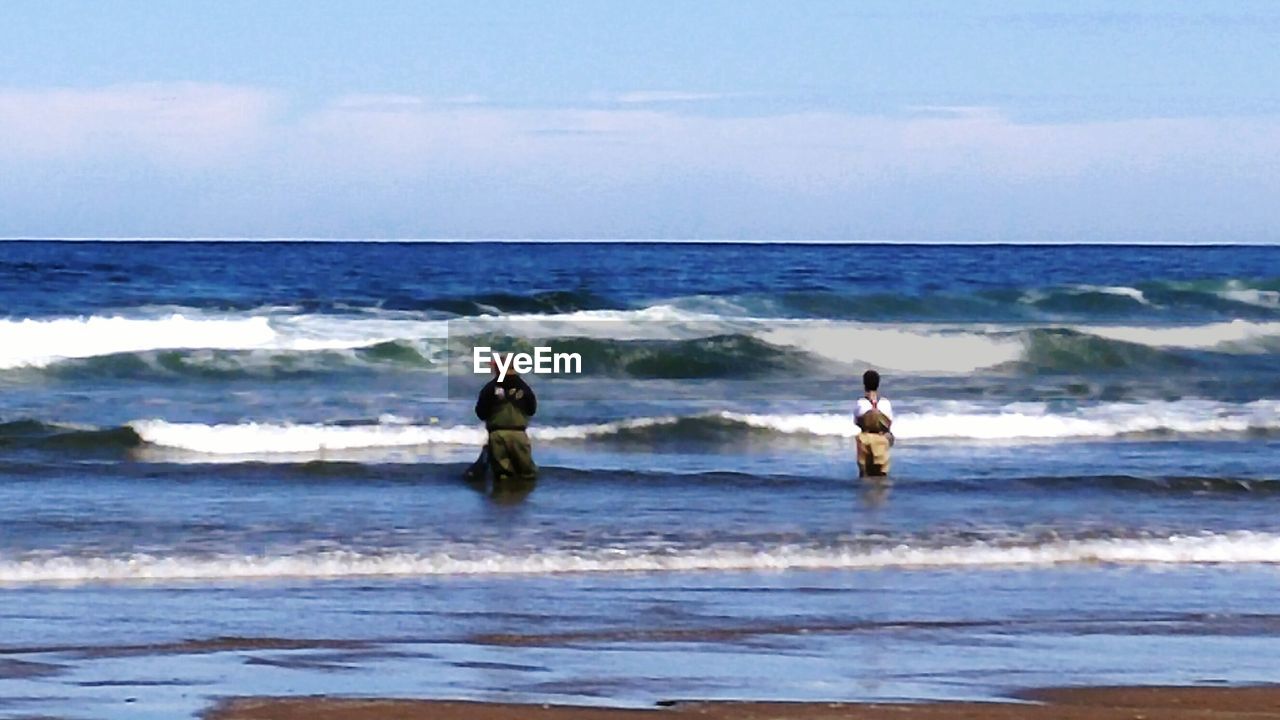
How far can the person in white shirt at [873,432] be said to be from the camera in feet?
53.4

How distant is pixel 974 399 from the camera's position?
23.2 meters

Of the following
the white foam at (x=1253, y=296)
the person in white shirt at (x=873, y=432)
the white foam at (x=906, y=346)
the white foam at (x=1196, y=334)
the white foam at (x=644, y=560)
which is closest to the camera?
the white foam at (x=644, y=560)

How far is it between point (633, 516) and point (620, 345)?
49.1 feet

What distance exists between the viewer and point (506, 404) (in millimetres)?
15914

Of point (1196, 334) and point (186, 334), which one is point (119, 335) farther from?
point (1196, 334)

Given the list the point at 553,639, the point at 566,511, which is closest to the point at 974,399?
the point at 566,511

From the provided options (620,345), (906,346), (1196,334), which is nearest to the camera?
(620,345)

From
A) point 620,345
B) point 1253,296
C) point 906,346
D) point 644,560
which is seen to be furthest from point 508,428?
point 1253,296

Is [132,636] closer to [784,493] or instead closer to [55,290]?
[784,493]

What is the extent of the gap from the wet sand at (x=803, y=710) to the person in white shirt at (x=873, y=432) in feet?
27.3

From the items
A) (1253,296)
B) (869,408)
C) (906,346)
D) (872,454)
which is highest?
(1253,296)

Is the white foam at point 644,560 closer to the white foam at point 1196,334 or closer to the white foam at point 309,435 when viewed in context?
the white foam at point 309,435

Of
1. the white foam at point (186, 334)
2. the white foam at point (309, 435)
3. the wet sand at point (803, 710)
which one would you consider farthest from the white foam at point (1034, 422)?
the wet sand at point (803, 710)

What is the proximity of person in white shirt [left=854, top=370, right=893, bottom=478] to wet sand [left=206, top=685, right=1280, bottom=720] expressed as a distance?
8.33 meters
